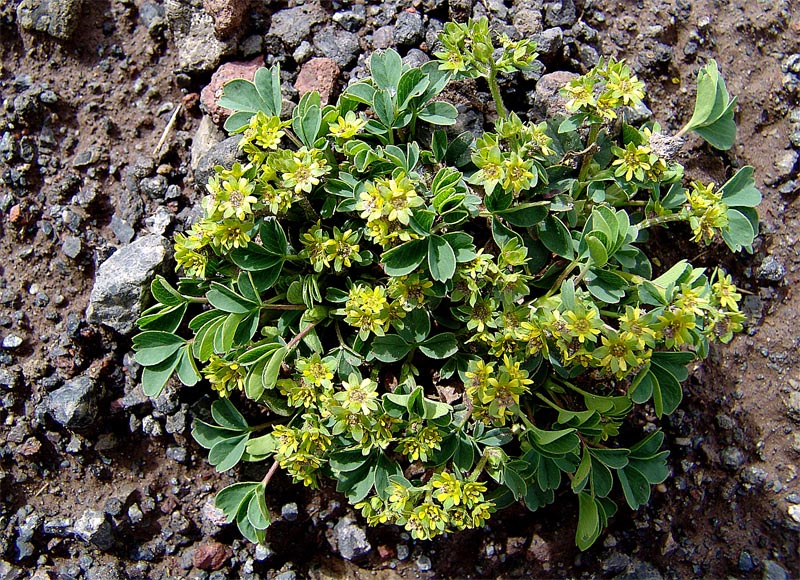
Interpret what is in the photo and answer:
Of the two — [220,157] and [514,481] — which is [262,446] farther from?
[220,157]

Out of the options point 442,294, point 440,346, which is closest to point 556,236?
point 442,294

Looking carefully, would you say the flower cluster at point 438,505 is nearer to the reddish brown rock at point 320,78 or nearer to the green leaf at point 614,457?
the green leaf at point 614,457

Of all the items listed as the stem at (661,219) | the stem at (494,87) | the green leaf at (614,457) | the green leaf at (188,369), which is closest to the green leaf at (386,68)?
the stem at (494,87)

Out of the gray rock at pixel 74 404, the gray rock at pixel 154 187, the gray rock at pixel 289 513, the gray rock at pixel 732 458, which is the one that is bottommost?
the gray rock at pixel 732 458

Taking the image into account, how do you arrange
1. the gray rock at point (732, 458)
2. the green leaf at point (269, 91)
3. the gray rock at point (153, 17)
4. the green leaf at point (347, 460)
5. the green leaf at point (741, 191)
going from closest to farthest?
the green leaf at point (347, 460) < the green leaf at point (269, 91) < the green leaf at point (741, 191) < the gray rock at point (732, 458) < the gray rock at point (153, 17)

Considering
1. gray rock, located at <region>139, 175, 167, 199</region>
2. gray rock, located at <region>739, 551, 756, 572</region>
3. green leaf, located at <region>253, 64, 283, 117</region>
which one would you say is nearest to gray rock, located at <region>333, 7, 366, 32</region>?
green leaf, located at <region>253, 64, 283, 117</region>

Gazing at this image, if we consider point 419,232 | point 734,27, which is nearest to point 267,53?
point 419,232

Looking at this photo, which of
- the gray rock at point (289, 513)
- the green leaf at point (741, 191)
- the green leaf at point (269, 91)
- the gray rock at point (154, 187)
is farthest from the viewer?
the gray rock at point (154, 187)

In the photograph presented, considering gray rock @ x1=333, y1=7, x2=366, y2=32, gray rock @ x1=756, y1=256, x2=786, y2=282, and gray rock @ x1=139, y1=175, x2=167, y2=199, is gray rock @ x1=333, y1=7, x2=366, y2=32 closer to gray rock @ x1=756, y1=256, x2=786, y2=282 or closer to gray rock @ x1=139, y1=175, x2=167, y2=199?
gray rock @ x1=139, y1=175, x2=167, y2=199
